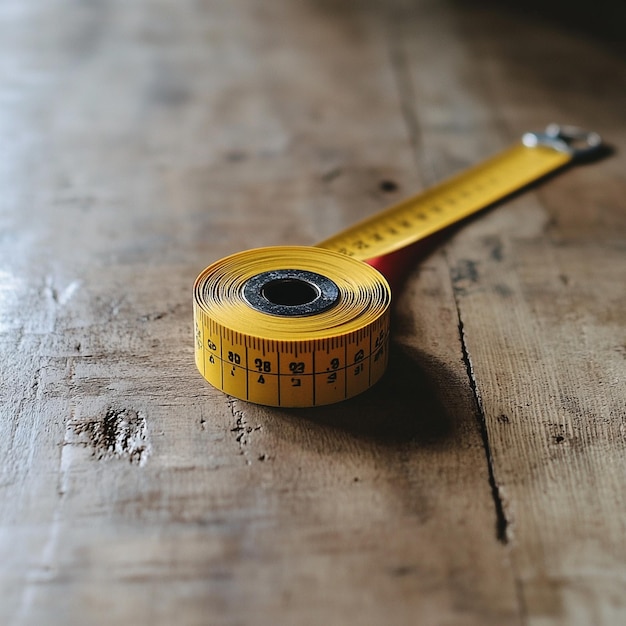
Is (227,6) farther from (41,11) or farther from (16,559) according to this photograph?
(16,559)

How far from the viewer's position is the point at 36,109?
2.28m

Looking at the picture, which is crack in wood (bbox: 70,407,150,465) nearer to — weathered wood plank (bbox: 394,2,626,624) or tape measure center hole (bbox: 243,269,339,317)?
tape measure center hole (bbox: 243,269,339,317)

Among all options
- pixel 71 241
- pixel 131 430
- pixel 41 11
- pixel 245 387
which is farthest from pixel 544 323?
pixel 41 11

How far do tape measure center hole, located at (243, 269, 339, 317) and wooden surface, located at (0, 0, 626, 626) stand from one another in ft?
0.46

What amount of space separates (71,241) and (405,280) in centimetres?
64

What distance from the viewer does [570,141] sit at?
217cm

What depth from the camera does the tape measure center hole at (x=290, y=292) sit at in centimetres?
120

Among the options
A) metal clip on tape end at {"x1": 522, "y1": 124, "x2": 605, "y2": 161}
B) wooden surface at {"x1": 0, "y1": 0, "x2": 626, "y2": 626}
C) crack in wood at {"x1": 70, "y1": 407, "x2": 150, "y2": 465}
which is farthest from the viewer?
metal clip on tape end at {"x1": 522, "y1": 124, "x2": 605, "y2": 161}

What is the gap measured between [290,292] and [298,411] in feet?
0.64

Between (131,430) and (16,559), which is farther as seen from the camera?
(131,430)

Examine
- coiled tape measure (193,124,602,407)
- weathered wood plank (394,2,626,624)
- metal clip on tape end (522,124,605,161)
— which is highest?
coiled tape measure (193,124,602,407)

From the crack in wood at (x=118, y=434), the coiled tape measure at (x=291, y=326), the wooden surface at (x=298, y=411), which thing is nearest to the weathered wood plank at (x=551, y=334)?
the wooden surface at (x=298, y=411)

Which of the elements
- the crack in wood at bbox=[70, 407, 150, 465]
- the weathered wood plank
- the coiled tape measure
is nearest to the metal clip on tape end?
the weathered wood plank

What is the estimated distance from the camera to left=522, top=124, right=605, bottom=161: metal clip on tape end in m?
2.08
